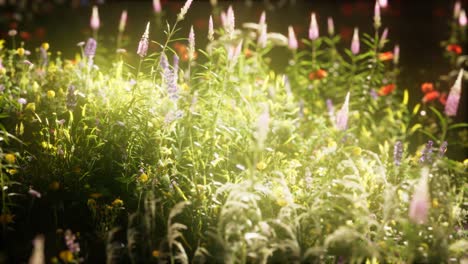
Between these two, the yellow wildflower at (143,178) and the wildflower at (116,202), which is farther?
the yellow wildflower at (143,178)

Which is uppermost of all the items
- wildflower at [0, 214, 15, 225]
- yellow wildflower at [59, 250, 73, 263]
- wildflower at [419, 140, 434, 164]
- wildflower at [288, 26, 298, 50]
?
wildflower at [288, 26, 298, 50]

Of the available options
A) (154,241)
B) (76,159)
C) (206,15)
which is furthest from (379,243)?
(206,15)

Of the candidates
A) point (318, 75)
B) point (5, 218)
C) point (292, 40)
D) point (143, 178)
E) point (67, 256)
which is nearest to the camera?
point (67, 256)

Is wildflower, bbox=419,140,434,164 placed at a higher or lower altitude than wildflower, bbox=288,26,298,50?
lower

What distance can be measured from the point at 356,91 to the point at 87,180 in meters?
2.92

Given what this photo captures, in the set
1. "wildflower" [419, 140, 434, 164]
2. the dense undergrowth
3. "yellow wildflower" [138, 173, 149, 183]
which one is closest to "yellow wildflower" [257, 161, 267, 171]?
the dense undergrowth

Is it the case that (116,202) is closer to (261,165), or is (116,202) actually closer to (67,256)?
(67,256)

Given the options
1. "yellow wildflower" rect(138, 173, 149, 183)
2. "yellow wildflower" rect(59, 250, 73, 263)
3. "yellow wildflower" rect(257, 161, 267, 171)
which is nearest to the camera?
"yellow wildflower" rect(59, 250, 73, 263)

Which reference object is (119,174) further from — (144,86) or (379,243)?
(379,243)

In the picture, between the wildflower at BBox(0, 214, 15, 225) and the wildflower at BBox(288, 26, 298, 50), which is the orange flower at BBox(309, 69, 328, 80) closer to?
the wildflower at BBox(288, 26, 298, 50)

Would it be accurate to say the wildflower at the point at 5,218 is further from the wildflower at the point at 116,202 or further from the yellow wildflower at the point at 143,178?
the yellow wildflower at the point at 143,178

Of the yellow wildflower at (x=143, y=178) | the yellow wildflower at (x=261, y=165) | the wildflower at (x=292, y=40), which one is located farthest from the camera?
the wildflower at (x=292, y=40)

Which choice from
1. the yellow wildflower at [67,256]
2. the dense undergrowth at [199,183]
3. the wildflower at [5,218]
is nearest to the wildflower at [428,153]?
the dense undergrowth at [199,183]

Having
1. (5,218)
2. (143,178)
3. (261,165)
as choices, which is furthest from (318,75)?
(5,218)
